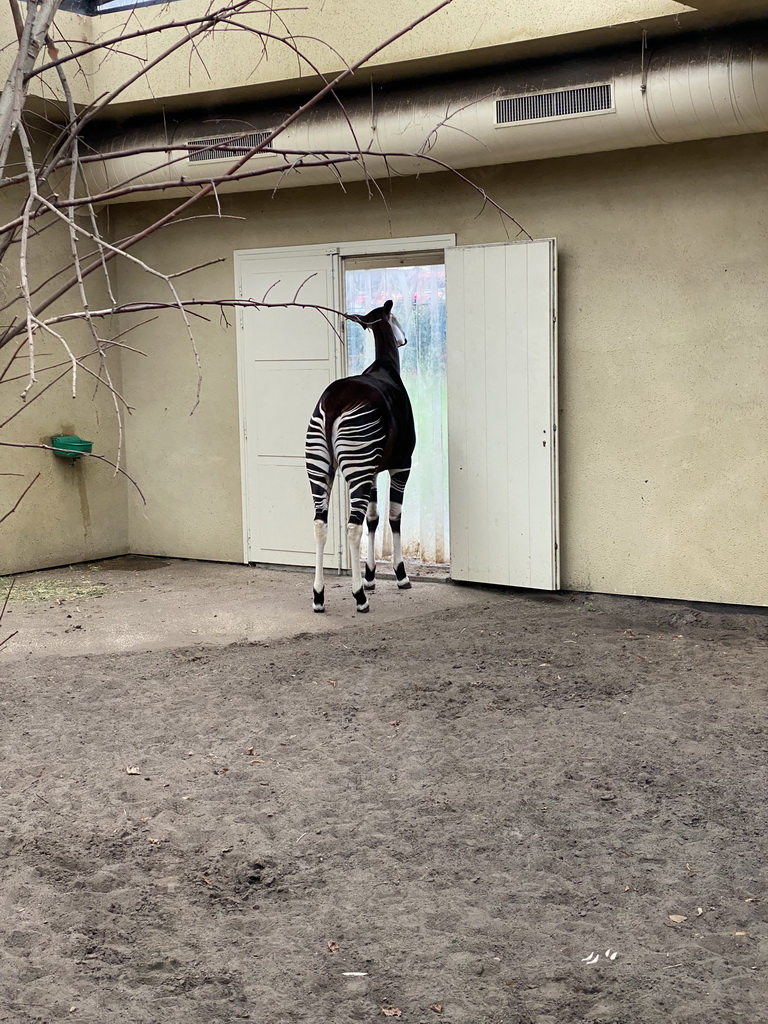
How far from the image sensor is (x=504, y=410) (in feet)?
23.0

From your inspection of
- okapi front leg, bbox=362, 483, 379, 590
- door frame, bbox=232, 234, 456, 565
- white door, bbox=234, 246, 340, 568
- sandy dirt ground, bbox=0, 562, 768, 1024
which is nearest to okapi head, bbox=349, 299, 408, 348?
door frame, bbox=232, 234, 456, 565

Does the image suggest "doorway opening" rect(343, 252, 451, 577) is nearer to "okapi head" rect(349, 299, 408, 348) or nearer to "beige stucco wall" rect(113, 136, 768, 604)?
"beige stucco wall" rect(113, 136, 768, 604)

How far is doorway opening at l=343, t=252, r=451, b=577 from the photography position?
8.16 metres

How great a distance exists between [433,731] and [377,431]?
2.45m

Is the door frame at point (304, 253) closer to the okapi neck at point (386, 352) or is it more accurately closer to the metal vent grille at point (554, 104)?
the okapi neck at point (386, 352)

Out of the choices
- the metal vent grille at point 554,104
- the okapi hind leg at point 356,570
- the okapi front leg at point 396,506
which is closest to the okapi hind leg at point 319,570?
the okapi hind leg at point 356,570

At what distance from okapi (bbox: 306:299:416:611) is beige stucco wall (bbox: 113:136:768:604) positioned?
3.27 ft

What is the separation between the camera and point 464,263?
23.1 feet

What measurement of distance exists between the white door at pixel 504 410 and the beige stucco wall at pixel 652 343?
0.17 metres

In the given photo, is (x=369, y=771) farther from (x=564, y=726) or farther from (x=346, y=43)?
(x=346, y=43)

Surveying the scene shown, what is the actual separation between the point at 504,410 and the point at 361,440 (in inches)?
41.2

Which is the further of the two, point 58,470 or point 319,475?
point 58,470

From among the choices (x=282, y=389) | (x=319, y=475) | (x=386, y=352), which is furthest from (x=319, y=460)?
(x=282, y=389)

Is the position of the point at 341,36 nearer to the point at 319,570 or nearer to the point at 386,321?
the point at 386,321
